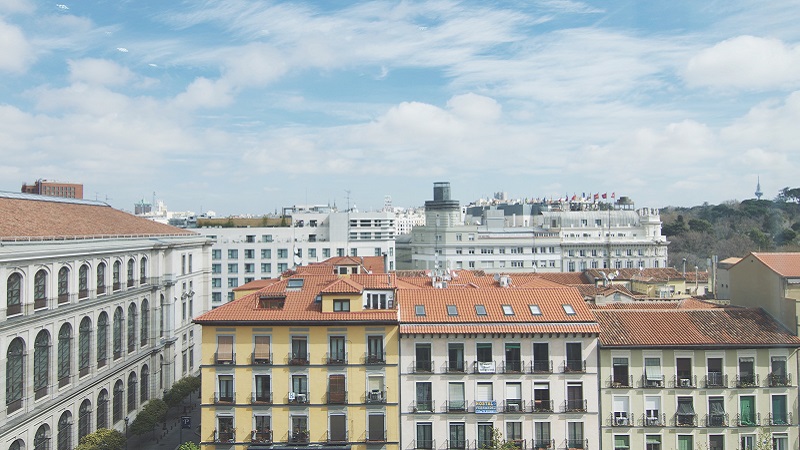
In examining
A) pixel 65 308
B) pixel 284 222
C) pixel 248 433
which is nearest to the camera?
pixel 248 433

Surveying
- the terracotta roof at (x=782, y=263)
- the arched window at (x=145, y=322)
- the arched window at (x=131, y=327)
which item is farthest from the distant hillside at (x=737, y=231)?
the arched window at (x=131, y=327)

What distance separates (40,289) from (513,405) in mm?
27408

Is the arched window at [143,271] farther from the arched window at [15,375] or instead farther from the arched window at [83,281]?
the arched window at [15,375]

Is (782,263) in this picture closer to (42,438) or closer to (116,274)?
(42,438)

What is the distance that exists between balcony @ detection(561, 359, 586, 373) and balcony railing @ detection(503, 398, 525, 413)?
107 inches

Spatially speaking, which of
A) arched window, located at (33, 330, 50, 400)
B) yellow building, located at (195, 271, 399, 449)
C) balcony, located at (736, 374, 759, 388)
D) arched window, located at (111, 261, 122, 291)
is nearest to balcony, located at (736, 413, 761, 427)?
balcony, located at (736, 374, 759, 388)

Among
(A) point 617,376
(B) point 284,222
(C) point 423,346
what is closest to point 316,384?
(C) point 423,346

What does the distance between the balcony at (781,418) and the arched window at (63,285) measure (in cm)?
4024

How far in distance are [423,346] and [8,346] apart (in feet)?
70.4

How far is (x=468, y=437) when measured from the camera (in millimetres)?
33781

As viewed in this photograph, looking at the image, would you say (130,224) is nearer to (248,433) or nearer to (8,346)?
(8,346)

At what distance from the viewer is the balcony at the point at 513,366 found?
112ft

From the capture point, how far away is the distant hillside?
118m

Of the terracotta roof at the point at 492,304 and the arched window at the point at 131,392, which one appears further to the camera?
the arched window at the point at 131,392
